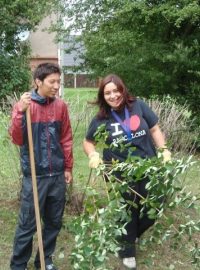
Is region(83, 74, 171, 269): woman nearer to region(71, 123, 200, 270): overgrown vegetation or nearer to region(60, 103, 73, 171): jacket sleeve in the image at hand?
region(60, 103, 73, 171): jacket sleeve

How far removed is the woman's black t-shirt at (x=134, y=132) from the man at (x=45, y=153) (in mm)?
278

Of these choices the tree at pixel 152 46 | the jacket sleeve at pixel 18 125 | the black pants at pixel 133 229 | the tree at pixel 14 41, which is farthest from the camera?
the tree at pixel 14 41

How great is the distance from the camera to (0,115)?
525cm

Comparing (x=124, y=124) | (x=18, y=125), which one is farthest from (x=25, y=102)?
→ (x=124, y=124)

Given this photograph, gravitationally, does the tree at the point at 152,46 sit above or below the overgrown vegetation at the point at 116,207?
above

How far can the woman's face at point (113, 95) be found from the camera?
3703 millimetres

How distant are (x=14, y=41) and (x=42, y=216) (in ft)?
42.1

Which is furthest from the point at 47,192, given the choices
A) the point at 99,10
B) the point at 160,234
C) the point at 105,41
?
the point at 99,10

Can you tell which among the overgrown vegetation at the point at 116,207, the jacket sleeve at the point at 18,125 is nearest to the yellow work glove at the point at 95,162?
the overgrown vegetation at the point at 116,207

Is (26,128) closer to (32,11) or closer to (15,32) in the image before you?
(32,11)

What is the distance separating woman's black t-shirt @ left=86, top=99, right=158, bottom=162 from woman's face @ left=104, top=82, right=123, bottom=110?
0.11 metres

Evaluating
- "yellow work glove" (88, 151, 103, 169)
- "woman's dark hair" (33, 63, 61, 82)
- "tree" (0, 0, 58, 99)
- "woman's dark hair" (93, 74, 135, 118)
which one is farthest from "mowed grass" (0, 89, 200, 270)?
"tree" (0, 0, 58, 99)

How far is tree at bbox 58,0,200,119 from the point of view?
891 centimetres

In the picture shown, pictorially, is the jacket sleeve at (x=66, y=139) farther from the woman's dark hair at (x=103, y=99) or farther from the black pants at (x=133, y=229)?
the black pants at (x=133, y=229)
